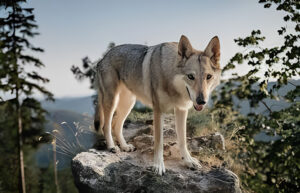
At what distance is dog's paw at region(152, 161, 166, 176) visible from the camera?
528cm

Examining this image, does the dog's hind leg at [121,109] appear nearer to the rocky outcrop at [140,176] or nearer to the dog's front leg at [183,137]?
the rocky outcrop at [140,176]

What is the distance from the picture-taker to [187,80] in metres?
4.84

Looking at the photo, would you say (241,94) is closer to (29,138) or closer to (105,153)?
(105,153)

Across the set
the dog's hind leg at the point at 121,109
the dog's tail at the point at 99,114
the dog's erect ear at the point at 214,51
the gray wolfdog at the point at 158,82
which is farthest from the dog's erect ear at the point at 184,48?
the dog's tail at the point at 99,114

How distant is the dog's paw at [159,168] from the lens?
5.28 m

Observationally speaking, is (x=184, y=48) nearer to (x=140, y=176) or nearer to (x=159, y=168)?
(x=159, y=168)

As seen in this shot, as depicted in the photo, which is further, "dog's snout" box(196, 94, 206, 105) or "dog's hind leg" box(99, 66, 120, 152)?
"dog's hind leg" box(99, 66, 120, 152)

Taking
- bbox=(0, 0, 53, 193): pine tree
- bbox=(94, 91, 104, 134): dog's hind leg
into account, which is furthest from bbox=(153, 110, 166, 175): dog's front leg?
bbox=(0, 0, 53, 193): pine tree

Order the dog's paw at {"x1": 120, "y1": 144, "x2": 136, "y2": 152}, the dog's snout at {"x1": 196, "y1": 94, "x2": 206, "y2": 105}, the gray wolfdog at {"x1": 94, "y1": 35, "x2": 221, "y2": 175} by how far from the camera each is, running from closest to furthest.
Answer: the dog's snout at {"x1": 196, "y1": 94, "x2": 206, "y2": 105}
the gray wolfdog at {"x1": 94, "y1": 35, "x2": 221, "y2": 175}
the dog's paw at {"x1": 120, "y1": 144, "x2": 136, "y2": 152}

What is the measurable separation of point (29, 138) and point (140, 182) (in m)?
22.8

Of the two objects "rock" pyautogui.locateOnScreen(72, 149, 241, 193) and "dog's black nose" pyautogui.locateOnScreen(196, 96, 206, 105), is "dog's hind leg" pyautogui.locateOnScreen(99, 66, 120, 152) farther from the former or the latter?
"dog's black nose" pyautogui.locateOnScreen(196, 96, 206, 105)

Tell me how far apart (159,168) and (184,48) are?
1.93 metres

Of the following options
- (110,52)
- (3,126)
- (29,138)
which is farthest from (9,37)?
(110,52)

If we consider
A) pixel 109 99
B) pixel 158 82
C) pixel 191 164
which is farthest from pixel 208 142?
pixel 109 99
